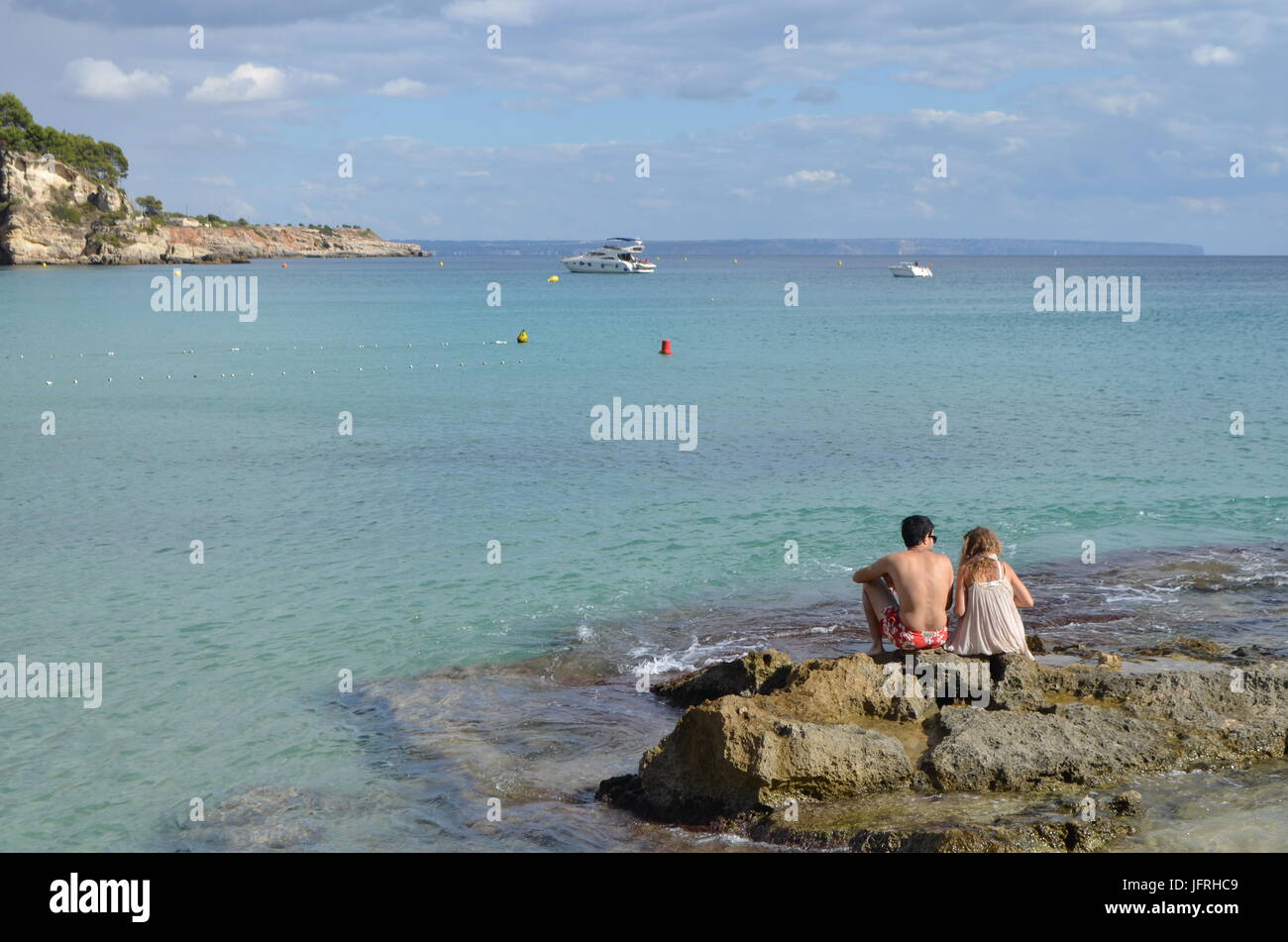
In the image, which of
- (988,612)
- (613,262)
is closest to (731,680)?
(988,612)

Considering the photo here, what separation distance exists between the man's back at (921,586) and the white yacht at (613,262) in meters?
136

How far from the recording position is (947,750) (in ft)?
26.6

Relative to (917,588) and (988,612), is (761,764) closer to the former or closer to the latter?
(917,588)

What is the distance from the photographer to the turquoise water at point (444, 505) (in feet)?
36.0

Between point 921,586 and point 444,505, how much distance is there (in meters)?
11.2

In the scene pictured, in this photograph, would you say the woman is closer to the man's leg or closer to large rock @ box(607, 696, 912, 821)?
the man's leg

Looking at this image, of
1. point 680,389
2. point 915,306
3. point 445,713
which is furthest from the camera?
point 915,306

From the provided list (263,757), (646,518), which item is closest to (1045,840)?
(263,757)

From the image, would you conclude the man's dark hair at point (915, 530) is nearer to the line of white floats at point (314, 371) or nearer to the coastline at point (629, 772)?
the coastline at point (629, 772)

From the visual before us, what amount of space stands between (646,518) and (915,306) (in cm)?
7242

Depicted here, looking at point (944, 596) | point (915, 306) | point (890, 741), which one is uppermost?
point (915, 306)

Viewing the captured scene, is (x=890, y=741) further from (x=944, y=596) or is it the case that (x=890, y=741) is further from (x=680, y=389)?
(x=680, y=389)

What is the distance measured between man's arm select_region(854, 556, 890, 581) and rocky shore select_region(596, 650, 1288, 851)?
81 cm

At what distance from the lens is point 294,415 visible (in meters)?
29.4
